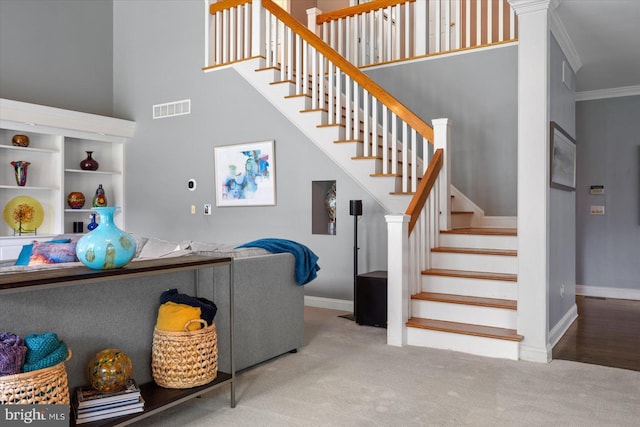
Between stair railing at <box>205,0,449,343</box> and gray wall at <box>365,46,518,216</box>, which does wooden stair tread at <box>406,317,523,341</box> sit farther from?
gray wall at <box>365,46,518,216</box>

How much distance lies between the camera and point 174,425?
2.52 m

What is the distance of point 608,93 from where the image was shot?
20.5 ft

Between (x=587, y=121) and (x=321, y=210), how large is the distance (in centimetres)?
366

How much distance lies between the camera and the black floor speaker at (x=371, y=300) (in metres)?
4.48

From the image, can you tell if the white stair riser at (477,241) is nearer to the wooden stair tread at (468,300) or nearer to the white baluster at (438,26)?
the wooden stair tread at (468,300)

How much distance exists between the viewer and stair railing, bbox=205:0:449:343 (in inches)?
166

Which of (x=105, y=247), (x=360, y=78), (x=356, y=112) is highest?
(x=360, y=78)

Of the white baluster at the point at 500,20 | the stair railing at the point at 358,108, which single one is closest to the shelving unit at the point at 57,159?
the stair railing at the point at 358,108

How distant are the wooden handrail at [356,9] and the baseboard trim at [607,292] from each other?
13.9 ft

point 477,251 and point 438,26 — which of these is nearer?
point 477,251

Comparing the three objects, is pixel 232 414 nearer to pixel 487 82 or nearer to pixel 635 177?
pixel 487 82

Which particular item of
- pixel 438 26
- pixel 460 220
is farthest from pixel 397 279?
pixel 438 26

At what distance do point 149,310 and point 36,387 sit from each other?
2.91ft

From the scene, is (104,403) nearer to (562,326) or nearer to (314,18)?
(562,326)
